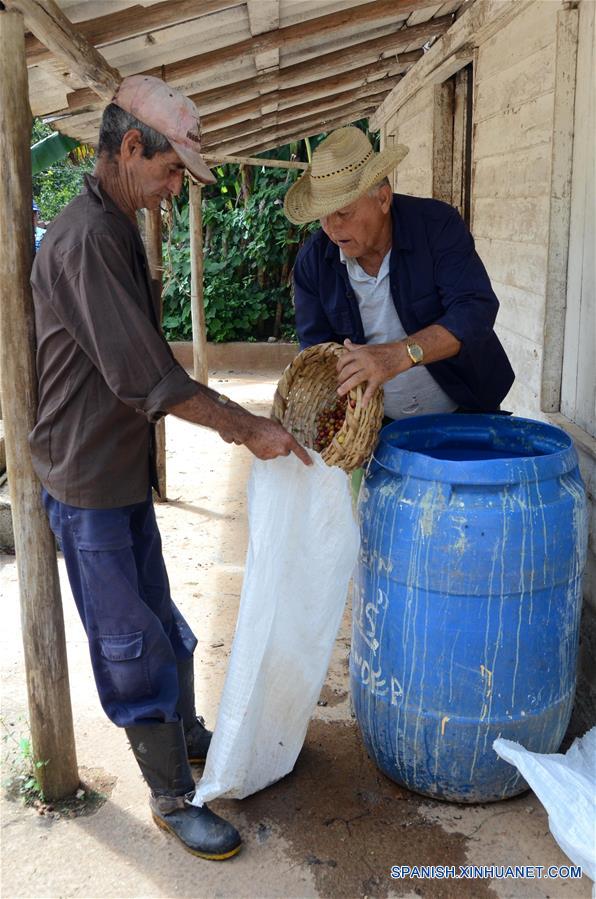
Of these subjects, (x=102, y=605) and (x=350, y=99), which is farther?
(x=350, y=99)

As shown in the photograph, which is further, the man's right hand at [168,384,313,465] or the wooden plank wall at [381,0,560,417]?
the wooden plank wall at [381,0,560,417]

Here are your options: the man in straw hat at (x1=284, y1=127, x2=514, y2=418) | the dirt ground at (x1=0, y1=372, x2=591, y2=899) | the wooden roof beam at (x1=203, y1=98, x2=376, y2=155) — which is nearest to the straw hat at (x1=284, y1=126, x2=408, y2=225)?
the man in straw hat at (x1=284, y1=127, x2=514, y2=418)

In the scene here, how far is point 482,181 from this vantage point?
4.93 metres

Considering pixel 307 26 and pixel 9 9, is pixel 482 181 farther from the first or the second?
pixel 9 9

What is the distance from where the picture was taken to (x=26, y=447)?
258 cm

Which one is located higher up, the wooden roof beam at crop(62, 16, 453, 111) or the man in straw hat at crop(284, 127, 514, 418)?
the wooden roof beam at crop(62, 16, 453, 111)

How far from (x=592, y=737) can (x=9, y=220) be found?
7.86ft

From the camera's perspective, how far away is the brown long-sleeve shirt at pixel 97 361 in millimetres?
2215

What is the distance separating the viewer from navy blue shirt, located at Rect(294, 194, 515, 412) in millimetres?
2717

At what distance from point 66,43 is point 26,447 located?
4.64 feet

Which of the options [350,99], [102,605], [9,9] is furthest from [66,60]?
[350,99]

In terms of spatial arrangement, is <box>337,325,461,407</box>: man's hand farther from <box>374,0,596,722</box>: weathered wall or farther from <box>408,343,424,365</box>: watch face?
<box>374,0,596,722</box>: weathered wall

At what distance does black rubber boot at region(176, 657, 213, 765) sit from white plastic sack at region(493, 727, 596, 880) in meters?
1.04

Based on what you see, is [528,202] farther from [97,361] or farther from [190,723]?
[190,723]
